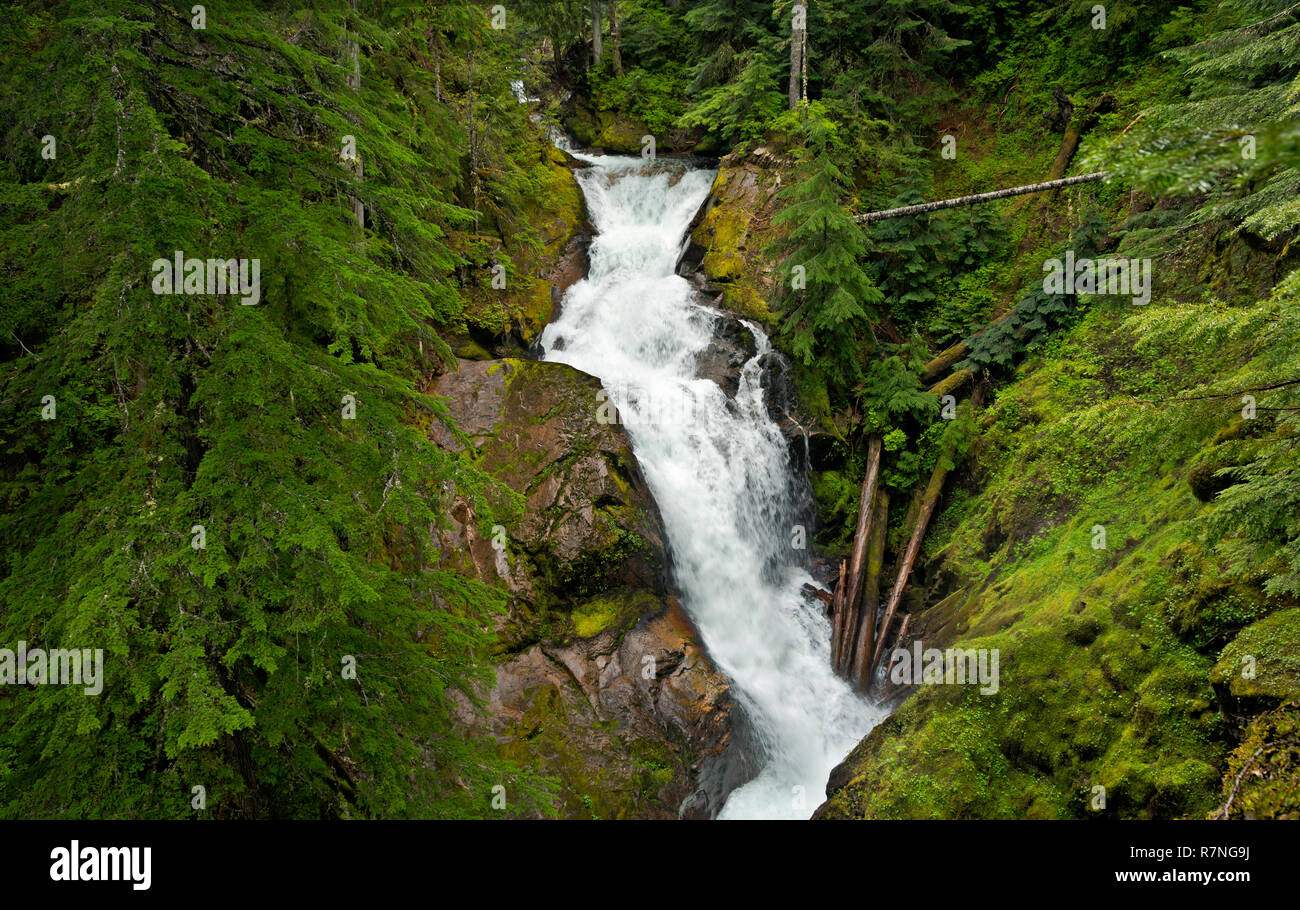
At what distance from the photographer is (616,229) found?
57.6 feet

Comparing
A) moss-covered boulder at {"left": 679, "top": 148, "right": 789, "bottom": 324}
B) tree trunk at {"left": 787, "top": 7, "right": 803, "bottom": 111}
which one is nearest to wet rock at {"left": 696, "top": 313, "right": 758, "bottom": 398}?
moss-covered boulder at {"left": 679, "top": 148, "right": 789, "bottom": 324}

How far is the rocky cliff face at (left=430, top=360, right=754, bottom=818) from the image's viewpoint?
8.43 metres

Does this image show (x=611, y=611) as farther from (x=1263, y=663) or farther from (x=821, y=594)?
(x=1263, y=663)

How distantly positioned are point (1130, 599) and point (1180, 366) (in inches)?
207

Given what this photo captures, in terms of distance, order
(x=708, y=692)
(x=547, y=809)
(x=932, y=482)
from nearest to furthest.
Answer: (x=547, y=809)
(x=708, y=692)
(x=932, y=482)

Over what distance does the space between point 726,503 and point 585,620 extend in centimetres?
387

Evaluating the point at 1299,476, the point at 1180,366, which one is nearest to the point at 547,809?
the point at 1299,476

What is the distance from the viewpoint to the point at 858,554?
12.5 meters

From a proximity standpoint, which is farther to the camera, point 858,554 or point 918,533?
point 858,554

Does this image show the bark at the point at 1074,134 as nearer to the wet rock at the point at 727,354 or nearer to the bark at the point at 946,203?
the bark at the point at 946,203

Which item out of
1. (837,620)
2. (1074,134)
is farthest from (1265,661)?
(1074,134)

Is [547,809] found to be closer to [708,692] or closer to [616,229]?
[708,692]

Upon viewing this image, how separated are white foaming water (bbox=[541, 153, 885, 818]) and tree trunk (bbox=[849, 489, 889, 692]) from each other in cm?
36

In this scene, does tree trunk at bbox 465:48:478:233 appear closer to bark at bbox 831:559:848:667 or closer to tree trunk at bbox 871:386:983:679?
bark at bbox 831:559:848:667
